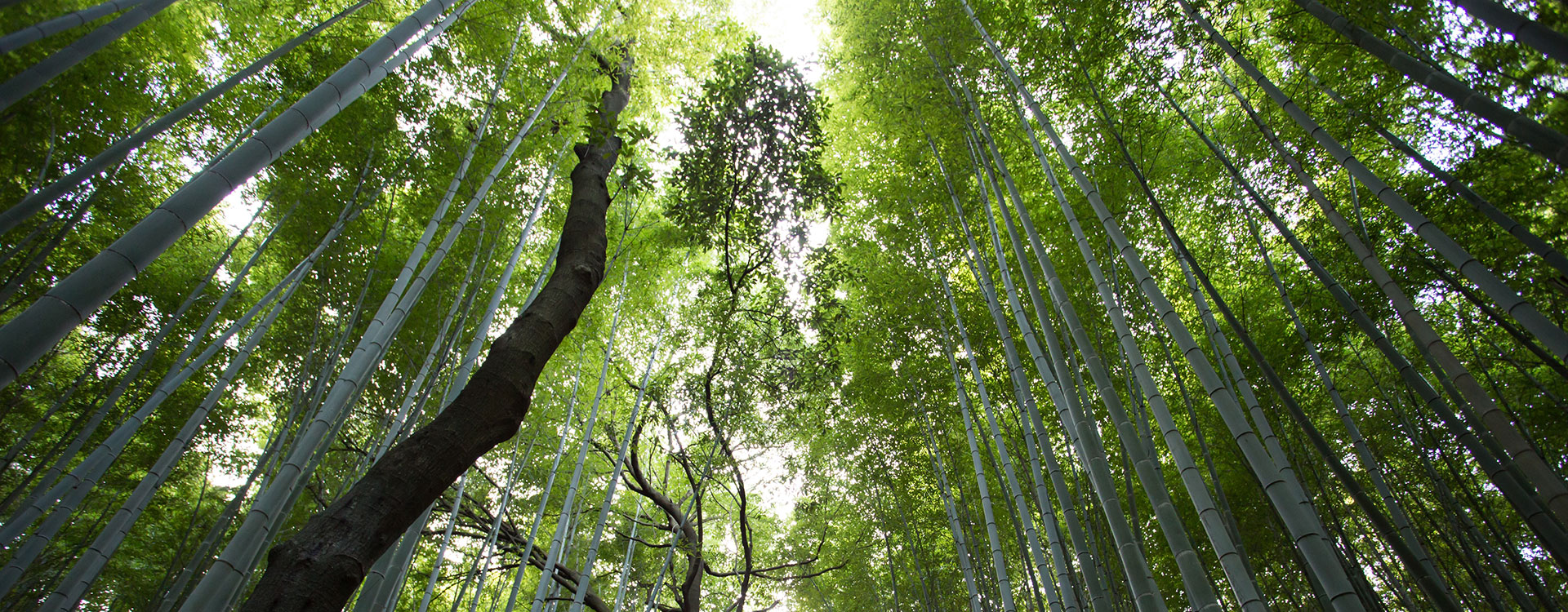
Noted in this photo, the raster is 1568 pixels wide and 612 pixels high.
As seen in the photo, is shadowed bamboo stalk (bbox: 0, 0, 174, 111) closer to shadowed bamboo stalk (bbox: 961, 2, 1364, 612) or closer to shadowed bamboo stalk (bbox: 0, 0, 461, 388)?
shadowed bamboo stalk (bbox: 0, 0, 461, 388)

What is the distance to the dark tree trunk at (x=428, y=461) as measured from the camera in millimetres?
1319

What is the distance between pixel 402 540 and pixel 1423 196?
546 cm

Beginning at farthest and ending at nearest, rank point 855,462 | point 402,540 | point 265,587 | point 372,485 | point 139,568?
point 855,462, point 139,568, point 402,540, point 372,485, point 265,587

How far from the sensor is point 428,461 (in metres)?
1.54

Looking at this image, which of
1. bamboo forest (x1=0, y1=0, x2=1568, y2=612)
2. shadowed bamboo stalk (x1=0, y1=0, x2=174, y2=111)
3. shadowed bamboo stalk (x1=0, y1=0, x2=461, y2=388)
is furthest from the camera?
bamboo forest (x1=0, y1=0, x2=1568, y2=612)

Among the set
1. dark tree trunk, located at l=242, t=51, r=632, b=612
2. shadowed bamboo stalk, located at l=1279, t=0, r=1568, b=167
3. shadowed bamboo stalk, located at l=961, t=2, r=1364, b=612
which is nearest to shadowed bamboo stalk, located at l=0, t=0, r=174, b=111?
dark tree trunk, located at l=242, t=51, r=632, b=612

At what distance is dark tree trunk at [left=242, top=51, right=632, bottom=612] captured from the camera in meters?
1.32

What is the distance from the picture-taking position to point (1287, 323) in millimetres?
4730

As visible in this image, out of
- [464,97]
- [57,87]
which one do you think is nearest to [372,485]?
[464,97]

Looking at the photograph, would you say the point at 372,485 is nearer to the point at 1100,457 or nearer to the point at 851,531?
the point at 1100,457

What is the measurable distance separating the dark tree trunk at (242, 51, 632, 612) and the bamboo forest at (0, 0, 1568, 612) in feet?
0.04

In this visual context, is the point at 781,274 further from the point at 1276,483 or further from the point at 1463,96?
the point at 1463,96

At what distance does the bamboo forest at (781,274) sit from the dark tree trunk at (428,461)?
0.01 metres

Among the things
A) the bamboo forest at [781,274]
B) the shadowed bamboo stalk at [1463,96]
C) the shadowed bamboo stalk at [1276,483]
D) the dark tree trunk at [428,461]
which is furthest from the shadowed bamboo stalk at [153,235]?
the shadowed bamboo stalk at [1463,96]
